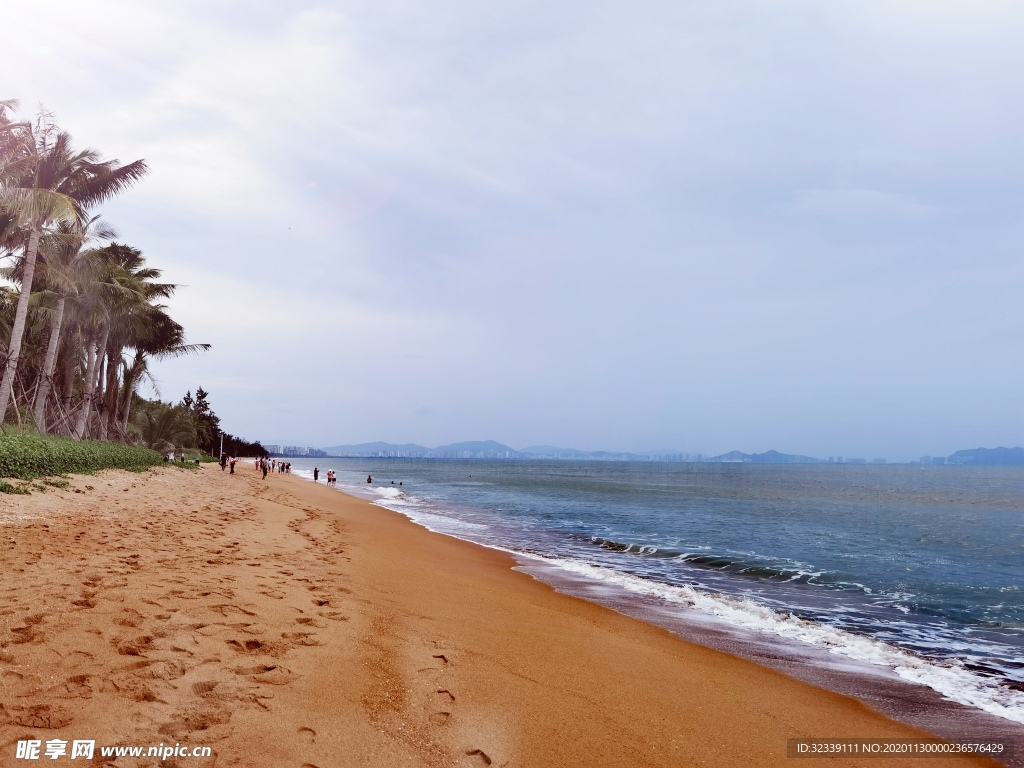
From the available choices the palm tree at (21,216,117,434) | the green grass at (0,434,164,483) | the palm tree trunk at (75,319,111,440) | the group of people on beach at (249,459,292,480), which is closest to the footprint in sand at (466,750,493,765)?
the green grass at (0,434,164,483)

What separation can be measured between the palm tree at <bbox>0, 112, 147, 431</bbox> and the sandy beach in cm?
1580

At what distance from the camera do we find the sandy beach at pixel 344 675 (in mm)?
3625

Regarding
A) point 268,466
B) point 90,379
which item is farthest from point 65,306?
point 268,466

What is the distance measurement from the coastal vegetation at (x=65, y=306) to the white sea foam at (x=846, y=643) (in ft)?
50.9

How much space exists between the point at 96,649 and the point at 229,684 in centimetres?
118

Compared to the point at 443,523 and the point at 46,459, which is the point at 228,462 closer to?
the point at 443,523

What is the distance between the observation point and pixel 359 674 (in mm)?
4738

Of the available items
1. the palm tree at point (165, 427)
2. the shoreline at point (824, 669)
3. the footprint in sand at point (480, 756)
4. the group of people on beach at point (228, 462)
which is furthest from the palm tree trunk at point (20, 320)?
the footprint in sand at point (480, 756)

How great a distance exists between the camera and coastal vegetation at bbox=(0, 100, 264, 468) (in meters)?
20.3

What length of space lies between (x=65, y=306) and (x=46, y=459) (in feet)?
55.7

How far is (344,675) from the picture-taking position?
467cm

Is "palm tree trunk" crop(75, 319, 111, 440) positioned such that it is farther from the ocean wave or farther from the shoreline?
the shoreline

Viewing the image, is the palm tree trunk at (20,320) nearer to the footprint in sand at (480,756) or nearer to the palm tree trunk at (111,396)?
the palm tree trunk at (111,396)

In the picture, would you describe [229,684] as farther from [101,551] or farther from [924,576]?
[924,576]
